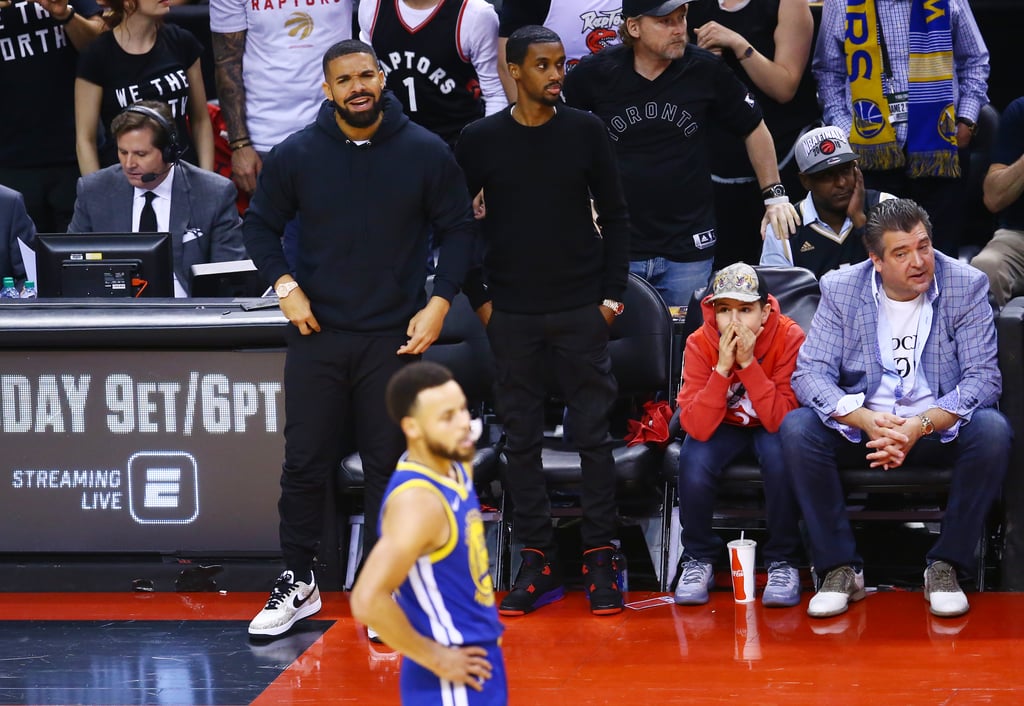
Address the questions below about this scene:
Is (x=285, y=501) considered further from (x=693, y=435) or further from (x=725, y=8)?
(x=725, y=8)

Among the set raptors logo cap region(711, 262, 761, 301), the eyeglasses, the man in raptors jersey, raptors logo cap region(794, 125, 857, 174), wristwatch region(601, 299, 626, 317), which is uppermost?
the man in raptors jersey

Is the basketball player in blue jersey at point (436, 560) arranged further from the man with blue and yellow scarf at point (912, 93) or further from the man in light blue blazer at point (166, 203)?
the man with blue and yellow scarf at point (912, 93)

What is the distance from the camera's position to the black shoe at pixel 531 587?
217 inches

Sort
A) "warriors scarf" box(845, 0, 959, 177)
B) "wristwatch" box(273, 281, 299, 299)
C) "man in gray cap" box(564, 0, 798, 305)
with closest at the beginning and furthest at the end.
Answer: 1. "wristwatch" box(273, 281, 299, 299)
2. "man in gray cap" box(564, 0, 798, 305)
3. "warriors scarf" box(845, 0, 959, 177)

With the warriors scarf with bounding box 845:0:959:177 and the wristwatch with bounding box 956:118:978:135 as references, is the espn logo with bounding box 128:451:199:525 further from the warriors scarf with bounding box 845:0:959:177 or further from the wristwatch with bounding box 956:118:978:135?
the wristwatch with bounding box 956:118:978:135

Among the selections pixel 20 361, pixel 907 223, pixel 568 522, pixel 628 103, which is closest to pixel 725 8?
pixel 628 103

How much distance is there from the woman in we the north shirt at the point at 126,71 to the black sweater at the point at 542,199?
2446 millimetres

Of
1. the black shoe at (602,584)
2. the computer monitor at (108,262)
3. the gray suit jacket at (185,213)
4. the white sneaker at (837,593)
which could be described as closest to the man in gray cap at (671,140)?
the black shoe at (602,584)

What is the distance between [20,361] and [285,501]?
137 centimetres

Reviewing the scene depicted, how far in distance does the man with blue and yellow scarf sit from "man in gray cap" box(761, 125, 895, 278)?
16.8 inches

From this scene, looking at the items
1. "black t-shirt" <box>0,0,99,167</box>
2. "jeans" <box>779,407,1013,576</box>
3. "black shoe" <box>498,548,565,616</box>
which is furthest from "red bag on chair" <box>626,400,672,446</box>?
"black t-shirt" <box>0,0,99,167</box>

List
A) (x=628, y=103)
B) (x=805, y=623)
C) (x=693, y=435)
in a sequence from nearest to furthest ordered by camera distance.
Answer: (x=805, y=623)
(x=693, y=435)
(x=628, y=103)

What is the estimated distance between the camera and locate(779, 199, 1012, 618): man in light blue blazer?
5.36 meters

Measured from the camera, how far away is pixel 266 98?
7242 mm
